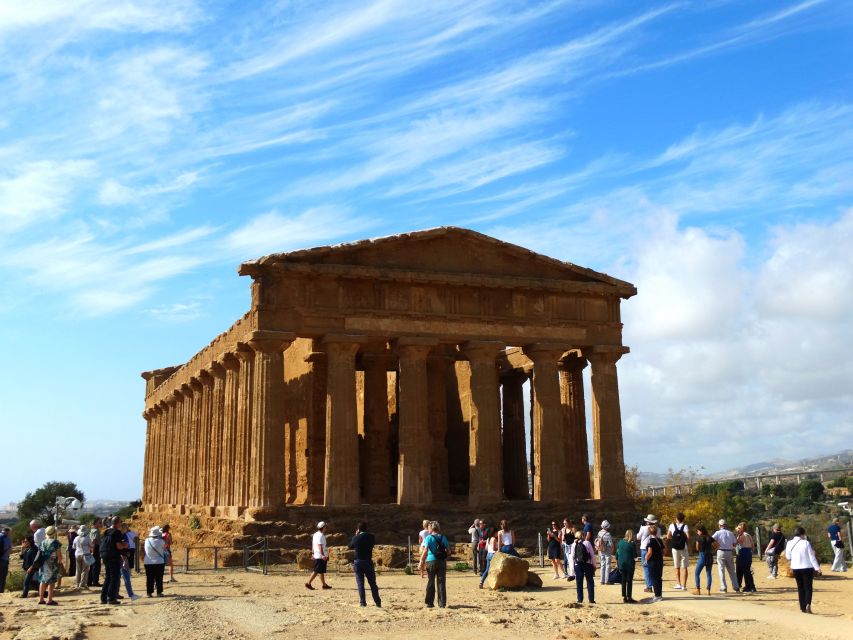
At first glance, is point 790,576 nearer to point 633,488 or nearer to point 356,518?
point 356,518

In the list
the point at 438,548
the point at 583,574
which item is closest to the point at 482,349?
the point at 583,574

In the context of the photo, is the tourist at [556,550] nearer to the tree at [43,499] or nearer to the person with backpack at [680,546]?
the person with backpack at [680,546]

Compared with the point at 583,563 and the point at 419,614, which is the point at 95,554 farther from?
the point at 583,563

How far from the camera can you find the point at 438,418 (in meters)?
39.1

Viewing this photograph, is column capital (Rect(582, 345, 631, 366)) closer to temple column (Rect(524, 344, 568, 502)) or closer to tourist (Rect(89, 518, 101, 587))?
temple column (Rect(524, 344, 568, 502))

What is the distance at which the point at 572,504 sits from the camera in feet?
112

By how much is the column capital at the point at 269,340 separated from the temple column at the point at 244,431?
165 cm

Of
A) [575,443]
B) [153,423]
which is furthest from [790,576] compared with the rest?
[153,423]

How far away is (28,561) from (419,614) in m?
10.2

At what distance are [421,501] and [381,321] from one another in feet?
20.2

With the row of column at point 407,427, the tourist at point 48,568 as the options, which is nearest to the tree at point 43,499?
the row of column at point 407,427

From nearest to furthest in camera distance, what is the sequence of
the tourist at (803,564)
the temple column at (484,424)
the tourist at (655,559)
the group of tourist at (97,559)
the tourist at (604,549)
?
1. the tourist at (803,564)
2. the tourist at (655,559)
3. the group of tourist at (97,559)
4. the tourist at (604,549)
5. the temple column at (484,424)

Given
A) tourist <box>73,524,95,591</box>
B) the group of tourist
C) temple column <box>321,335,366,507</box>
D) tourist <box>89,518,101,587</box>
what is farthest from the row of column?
the group of tourist

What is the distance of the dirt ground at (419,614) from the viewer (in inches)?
607
